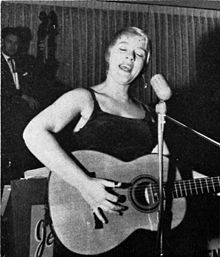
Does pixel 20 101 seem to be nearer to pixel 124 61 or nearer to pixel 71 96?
pixel 71 96

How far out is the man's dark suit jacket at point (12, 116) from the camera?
60.8 inches

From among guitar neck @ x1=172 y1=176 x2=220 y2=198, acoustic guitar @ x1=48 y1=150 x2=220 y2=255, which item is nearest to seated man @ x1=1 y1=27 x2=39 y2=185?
acoustic guitar @ x1=48 y1=150 x2=220 y2=255

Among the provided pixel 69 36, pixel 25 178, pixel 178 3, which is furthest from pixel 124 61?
pixel 25 178

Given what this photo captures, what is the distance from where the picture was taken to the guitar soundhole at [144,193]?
5.21 feet

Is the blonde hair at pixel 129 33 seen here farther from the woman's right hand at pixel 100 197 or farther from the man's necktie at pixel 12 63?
the woman's right hand at pixel 100 197

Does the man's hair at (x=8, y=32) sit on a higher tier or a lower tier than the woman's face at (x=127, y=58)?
higher

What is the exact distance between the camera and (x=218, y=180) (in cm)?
171

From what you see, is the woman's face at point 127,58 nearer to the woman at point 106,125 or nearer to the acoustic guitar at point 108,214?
the woman at point 106,125

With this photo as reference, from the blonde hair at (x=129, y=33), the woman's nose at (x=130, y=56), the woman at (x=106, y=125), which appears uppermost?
the blonde hair at (x=129, y=33)

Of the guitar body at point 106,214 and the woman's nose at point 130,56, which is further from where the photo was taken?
the woman's nose at point 130,56

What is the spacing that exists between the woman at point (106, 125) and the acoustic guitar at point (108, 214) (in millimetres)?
25

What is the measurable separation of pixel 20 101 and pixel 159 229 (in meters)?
0.68

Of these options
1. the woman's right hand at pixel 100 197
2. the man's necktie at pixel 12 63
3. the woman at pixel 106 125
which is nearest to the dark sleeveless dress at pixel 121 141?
the woman at pixel 106 125

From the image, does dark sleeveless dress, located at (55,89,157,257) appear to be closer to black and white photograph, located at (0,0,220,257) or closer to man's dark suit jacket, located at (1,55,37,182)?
black and white photograph, located at (0,0,220,257)
